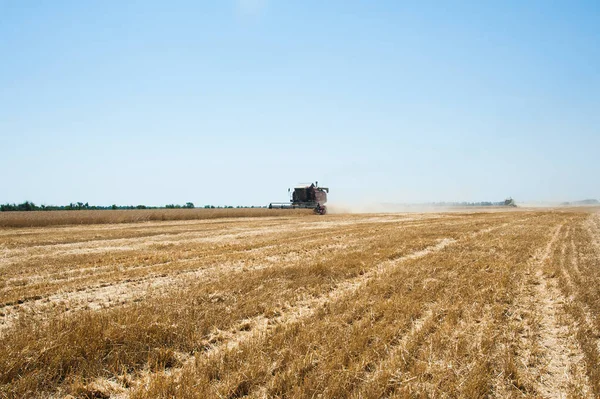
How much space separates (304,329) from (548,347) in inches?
147

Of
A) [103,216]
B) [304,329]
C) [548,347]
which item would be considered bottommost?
[548,347]

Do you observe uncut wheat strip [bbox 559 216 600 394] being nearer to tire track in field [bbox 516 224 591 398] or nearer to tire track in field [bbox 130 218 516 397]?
tire track in field [bbox 516 224 591 398]

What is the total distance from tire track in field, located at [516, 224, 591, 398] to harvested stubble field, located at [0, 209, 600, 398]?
0.03 metres

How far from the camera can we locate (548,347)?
5.07 metres

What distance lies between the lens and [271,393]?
148 inches

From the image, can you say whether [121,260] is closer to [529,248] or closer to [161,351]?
[161,351]

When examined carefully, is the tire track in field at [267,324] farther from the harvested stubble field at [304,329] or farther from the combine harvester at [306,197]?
the combine harvester at [306,197]

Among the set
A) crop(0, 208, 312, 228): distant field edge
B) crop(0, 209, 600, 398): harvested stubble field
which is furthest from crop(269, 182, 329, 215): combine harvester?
crop(0, 209, 600, 398): harvested stubble field

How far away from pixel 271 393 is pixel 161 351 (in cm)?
190

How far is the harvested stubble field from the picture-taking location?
156 inches

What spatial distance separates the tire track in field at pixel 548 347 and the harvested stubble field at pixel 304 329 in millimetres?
29

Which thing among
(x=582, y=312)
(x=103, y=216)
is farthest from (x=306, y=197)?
(x=582, y=312)

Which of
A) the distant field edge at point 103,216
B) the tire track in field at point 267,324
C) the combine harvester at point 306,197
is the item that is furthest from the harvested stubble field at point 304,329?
the combine harvester at point 306,197

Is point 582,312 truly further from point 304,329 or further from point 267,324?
point 267,324
